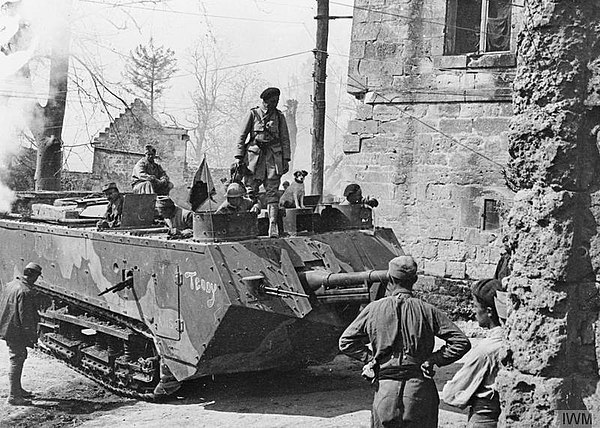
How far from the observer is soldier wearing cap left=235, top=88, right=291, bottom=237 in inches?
375

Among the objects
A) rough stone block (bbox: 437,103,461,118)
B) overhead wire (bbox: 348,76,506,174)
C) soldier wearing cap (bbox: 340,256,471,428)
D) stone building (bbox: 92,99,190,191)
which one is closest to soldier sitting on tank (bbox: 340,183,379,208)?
overhead wire (bbox: 348,76,506,174)

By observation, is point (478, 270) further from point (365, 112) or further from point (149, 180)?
point (149, 180)

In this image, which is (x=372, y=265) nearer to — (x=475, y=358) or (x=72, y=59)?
(x=475, y=358)

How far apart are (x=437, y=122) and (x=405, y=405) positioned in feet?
26.6

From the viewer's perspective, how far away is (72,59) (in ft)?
57.4

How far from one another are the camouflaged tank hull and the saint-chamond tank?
1 centimetres

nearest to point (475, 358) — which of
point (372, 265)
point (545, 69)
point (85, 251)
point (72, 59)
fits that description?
point (545, 69)

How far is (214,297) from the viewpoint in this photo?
759 centimetres

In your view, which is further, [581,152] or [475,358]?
[475,358]

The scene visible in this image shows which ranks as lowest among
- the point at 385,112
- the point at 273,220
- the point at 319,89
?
the point at 273,220

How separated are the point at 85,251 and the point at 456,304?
5633mm

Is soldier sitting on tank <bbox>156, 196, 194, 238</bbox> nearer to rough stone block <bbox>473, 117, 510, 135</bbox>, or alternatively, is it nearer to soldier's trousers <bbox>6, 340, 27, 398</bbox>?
soldier's trousers <bbox>6, 340, 27, 398</bbox>

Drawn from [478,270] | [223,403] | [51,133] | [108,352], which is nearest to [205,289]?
[223,403]

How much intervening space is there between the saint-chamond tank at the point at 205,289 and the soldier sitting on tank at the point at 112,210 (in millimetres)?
117
